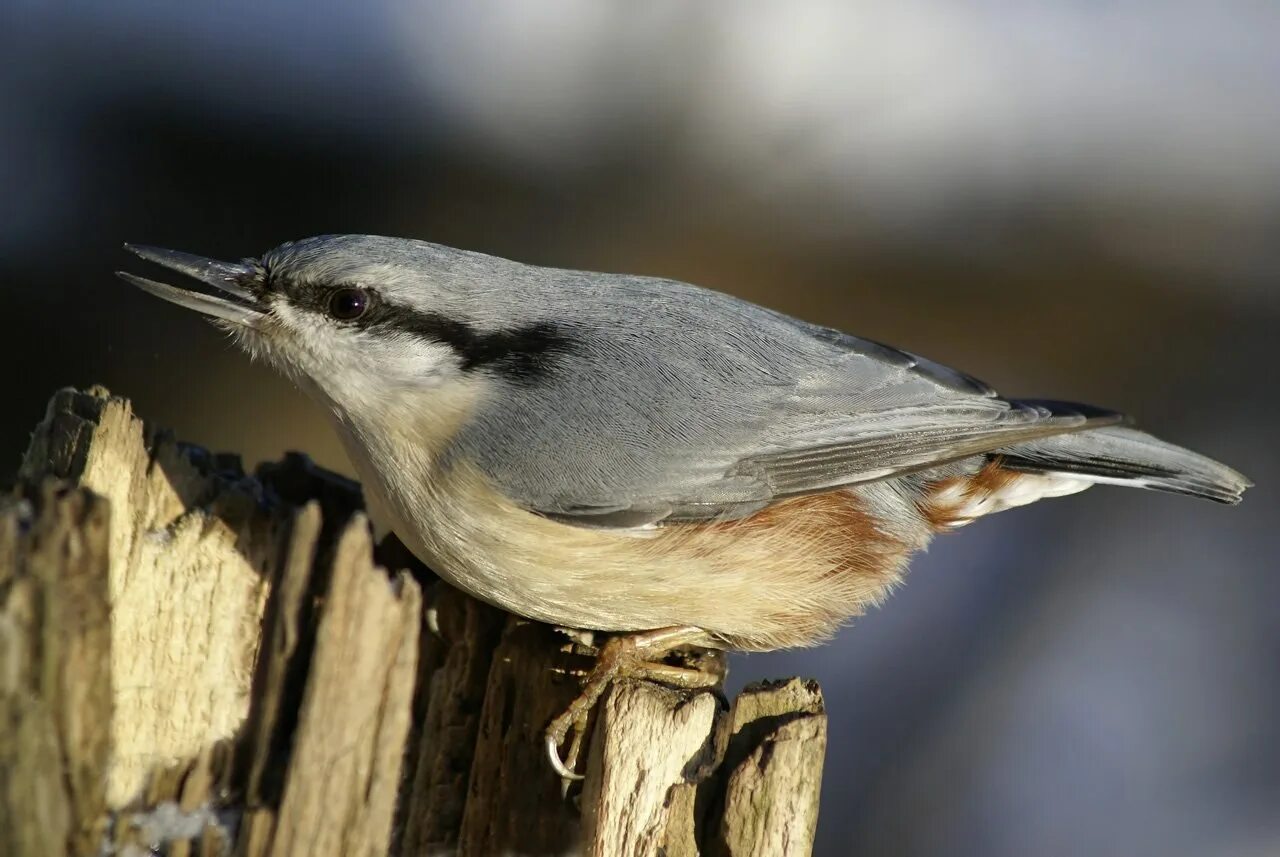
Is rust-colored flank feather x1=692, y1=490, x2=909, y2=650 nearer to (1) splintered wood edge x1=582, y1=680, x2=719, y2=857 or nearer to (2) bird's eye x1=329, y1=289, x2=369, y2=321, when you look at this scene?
(1) splintered wood edge x1=582, y1=680, x2=719, y2=857

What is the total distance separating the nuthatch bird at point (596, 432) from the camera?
7.82 ft

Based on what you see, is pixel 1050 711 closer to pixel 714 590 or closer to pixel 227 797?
pixel 714 590

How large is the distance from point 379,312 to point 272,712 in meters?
0.89

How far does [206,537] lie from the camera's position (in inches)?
80.0

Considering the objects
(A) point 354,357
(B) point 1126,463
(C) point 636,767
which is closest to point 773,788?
(C) point 636,767

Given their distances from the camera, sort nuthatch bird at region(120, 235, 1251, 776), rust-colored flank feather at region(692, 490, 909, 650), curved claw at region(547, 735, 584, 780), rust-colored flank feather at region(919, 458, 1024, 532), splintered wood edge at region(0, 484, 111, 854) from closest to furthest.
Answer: splintered wood edge at region(0, 484, 111, 854)
curved claw at region(547, 735, 584, 780)
nuthatch bird at region(120, 235, 1251, 776)
rust-colored flank feather at region(692, 490, 909, 650)
rust-colored flank feather at region(919, 458, 1024, 532)

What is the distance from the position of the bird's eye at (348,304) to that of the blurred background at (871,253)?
205 cm

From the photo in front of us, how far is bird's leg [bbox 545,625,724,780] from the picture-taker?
7.09 ft

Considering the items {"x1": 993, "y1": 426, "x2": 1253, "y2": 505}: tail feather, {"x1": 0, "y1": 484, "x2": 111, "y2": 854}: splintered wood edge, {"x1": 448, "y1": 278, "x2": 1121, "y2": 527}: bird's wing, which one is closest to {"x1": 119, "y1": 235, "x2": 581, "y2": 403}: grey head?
{"x1": 448, "y1": 278, "x2": 1121, "y2": 527}: bird's wing

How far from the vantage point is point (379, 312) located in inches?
97.0

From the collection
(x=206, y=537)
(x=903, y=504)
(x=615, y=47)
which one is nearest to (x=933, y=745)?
(x=903, y=504)

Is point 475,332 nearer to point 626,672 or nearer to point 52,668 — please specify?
point 626,672

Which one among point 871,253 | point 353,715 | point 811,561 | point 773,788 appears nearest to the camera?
point 353,715

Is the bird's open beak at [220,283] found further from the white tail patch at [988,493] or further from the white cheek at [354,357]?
the white tail patch at [988,493]
